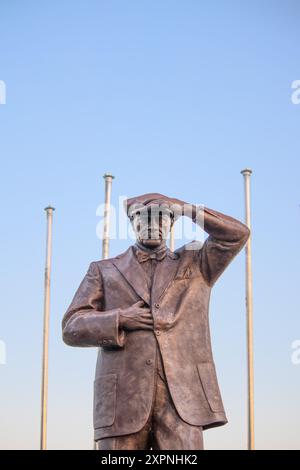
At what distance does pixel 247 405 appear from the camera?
15.4 m

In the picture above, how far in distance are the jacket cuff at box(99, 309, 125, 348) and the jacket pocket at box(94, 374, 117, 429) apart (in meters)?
0.23

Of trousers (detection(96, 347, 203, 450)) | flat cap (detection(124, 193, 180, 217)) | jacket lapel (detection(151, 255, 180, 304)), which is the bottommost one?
trousers (detection(96, 347, 203, 450))

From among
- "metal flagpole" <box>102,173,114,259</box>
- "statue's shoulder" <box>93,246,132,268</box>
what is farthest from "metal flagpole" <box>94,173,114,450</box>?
"statue's shoulder" <box>93,246,132,268</box>

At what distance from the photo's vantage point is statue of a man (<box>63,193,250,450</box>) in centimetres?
730

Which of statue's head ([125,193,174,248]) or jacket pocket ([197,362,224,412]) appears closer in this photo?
jacket pocket ([197,362,224,412])

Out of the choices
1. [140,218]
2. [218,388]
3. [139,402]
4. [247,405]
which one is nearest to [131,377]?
[139,402]

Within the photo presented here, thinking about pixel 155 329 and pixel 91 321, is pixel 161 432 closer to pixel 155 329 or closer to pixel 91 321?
pixel 155 329

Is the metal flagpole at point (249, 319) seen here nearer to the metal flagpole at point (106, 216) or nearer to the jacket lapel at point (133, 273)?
the metal flagpole at point (106, 216)

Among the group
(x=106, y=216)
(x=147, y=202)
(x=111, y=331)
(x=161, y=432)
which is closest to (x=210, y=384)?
(x=161, y=432)

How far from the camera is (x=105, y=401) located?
7.39 meters

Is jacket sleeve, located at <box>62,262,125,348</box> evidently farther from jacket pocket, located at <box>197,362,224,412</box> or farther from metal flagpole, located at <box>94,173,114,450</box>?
metal flagpole, located at <box>94,173,114,450</box>

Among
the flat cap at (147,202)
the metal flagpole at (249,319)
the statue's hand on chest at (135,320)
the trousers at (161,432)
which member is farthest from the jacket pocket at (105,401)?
the metal flagpole at (249,319)

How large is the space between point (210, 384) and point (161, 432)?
496 millimetres

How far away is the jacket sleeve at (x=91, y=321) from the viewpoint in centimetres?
741
